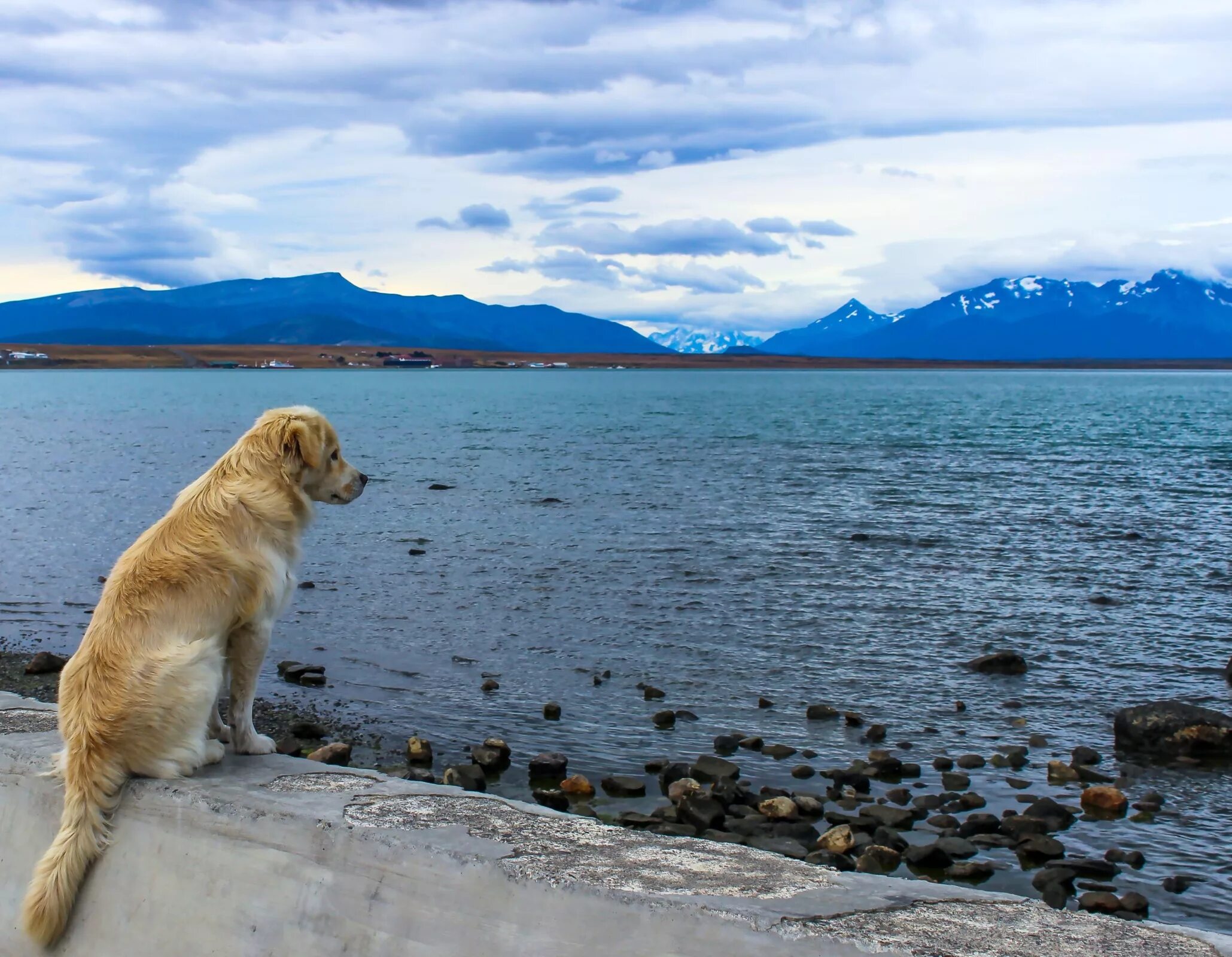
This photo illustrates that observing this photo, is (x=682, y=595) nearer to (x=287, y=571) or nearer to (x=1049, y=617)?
(x=1049, y=617)

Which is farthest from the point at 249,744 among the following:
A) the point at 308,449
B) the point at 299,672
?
the point at 299,672

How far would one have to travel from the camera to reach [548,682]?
46.9ft

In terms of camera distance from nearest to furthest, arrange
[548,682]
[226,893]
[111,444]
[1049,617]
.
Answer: [226,893] → [548,682] → [1049,617] → [111,444]

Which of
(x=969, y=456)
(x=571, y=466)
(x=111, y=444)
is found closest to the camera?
(x=571, y=466)

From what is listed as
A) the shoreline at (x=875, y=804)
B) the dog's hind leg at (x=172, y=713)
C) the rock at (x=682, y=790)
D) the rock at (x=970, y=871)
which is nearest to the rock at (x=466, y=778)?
the shoreline at (x=875, y=804)

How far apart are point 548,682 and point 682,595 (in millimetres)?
5966

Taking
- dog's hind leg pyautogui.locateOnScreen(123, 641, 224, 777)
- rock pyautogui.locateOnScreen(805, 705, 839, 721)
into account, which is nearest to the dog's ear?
dog's hind leg pyautogui.locateOnScreen(123, 641, 224, 777)

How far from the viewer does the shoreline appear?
28.6ft

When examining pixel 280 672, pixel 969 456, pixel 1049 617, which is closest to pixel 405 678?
pixel 280 672

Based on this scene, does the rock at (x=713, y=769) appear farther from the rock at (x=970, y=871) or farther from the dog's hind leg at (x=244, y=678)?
the dog's hind leg at (x=244, y=678)

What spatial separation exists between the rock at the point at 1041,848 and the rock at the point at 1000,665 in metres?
5.87

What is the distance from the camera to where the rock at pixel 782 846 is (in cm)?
863

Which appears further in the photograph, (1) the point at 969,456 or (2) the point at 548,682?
(1) the point at 969,456

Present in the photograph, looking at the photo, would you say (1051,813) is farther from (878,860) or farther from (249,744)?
(249,744)
